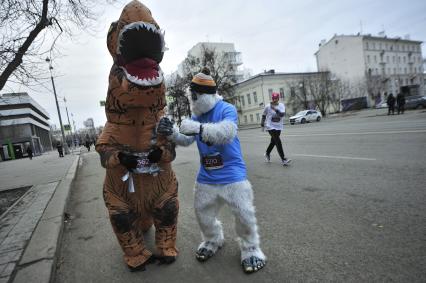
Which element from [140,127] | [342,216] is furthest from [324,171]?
[140,127]

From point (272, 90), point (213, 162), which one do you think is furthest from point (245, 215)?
point (272, 90)

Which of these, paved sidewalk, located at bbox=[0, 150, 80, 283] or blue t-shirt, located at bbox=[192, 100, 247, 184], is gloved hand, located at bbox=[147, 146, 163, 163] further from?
paved sidewalk, located at bbox=[0, 150, 80, 283]

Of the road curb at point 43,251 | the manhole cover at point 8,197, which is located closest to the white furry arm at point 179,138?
the road curb at point 43,251

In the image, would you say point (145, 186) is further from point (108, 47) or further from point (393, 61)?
point (393, 61)

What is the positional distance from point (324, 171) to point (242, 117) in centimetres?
4745

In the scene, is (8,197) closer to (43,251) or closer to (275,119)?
(43,251)

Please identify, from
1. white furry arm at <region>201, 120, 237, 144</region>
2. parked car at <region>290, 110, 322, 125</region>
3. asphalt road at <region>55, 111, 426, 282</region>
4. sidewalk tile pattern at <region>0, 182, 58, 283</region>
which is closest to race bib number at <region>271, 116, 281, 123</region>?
asphalt road at <region>55, 111, 426, 282</region>

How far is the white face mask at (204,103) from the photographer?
2691mm

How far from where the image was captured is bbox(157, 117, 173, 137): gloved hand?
2.60 m

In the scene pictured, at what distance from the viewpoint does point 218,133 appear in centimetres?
243

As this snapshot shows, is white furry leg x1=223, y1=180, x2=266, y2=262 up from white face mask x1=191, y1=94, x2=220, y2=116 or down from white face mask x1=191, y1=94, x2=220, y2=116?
down

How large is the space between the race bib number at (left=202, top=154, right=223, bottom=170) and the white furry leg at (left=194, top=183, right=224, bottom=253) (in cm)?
18

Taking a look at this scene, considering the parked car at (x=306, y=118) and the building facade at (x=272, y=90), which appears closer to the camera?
the parked car at (x=306, y=118)

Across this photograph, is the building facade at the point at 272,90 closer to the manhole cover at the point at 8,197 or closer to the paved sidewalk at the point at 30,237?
the manhole cover at the point at 8,197
